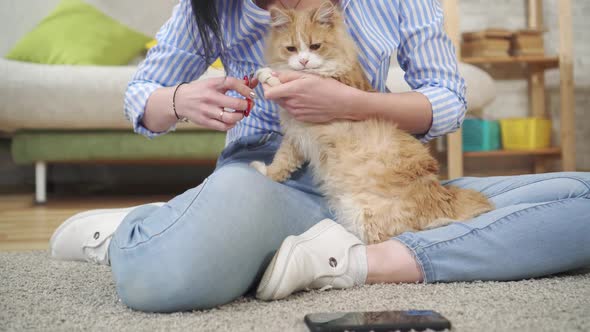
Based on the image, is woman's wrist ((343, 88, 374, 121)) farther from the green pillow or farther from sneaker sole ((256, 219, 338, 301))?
the green pillow

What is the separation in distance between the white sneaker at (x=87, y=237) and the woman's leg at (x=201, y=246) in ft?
1.24

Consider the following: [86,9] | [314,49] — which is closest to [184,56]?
[314,49]

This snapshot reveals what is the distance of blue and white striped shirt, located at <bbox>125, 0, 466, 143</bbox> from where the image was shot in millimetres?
1306

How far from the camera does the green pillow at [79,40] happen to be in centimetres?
300

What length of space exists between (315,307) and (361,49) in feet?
2.42

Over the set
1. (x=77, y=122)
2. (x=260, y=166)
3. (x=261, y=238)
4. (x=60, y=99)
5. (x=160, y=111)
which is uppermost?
(x=60, y=99)

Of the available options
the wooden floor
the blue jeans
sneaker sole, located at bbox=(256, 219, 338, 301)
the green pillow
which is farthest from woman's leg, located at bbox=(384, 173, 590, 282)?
the green pillow

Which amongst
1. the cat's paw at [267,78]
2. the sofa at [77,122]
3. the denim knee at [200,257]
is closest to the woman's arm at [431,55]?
the cat's paw at [267,78]

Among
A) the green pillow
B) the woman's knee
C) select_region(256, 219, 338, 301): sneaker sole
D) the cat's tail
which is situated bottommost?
select_region(256, 219, 338, 301): sneaker sole

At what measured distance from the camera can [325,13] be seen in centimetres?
131

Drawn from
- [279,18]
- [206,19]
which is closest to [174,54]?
[206,19]

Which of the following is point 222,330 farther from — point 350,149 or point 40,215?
point 40,215

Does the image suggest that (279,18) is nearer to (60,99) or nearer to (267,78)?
(267,78)

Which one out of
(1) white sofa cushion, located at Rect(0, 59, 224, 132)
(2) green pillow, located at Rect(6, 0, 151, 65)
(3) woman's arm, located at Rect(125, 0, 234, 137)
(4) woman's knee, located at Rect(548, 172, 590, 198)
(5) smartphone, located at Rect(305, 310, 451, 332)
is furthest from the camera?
(2) green pillow, located at Rect(6, 0, 151, 65)
